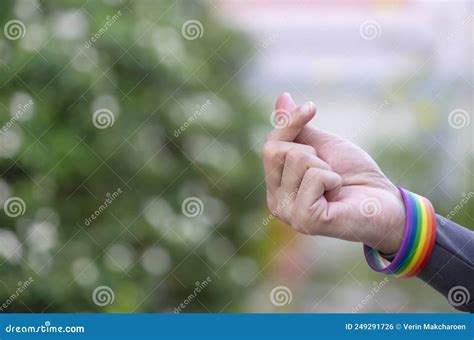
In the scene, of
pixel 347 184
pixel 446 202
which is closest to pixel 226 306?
pixel 446 202

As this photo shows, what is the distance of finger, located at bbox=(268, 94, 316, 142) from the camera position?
2.81 feet

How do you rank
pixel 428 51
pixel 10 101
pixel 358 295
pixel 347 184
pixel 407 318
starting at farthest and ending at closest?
pixel 358 295
pixel 428 51
pixel 10 101
pixel 407 318
pixel 347 184

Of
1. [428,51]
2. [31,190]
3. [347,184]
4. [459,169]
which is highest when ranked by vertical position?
[428,51]

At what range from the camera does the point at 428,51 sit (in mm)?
1706

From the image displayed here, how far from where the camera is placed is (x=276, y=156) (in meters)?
0.87

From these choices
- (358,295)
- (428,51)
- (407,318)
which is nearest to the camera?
(407,318)

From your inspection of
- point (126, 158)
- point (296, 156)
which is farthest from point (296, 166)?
point (126, 158)

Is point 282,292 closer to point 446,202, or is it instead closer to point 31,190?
point 446,202

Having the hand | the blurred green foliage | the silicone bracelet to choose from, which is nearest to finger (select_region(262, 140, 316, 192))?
the hand

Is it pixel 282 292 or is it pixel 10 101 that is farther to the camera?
pixel 282 292

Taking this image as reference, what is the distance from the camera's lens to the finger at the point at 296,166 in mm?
854

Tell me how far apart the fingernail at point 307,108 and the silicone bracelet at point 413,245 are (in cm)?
17

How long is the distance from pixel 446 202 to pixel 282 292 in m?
0.45

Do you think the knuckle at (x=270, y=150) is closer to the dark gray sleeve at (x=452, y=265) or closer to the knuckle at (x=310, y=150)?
the knuckle at (x=310, y=150)
